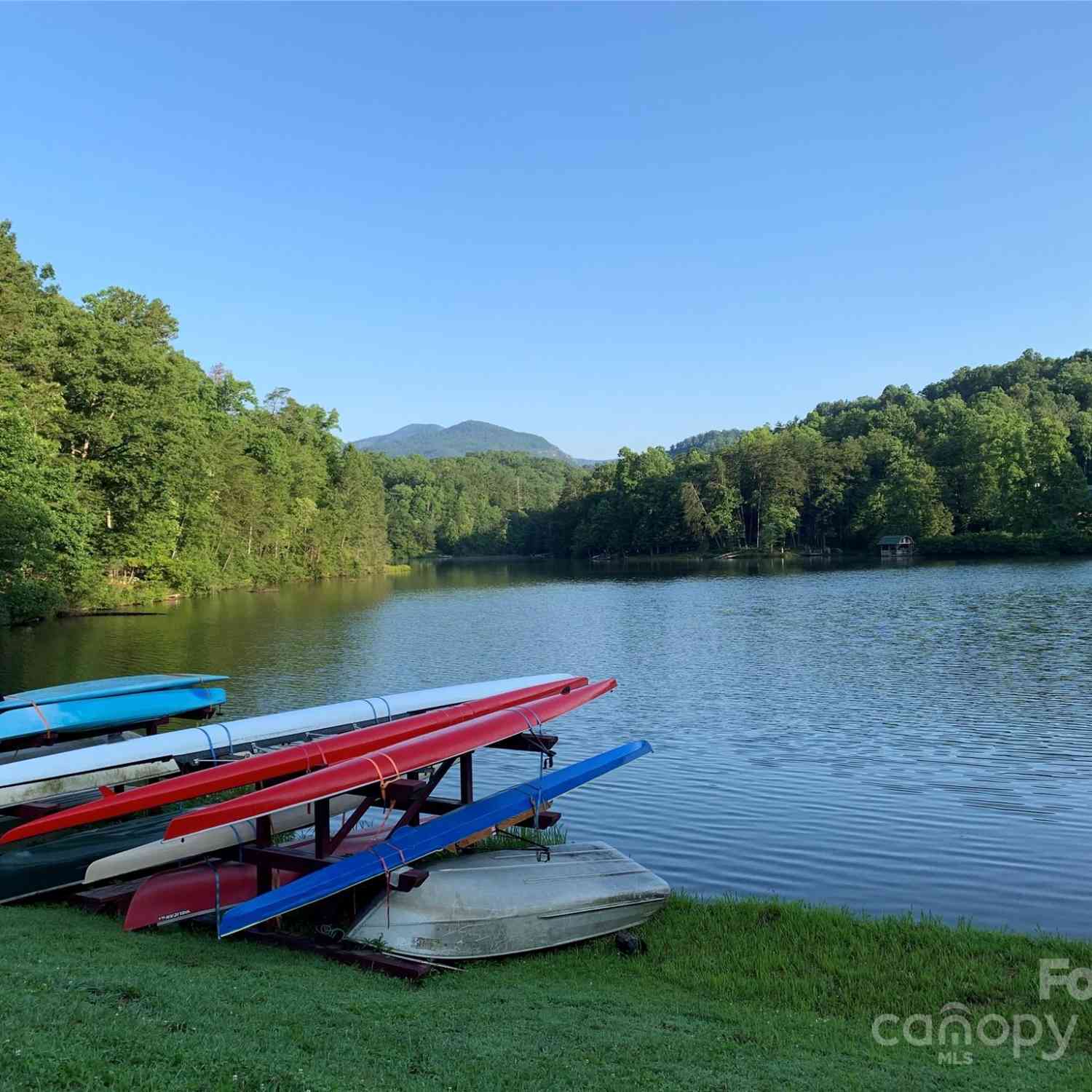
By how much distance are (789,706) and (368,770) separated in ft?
46.8

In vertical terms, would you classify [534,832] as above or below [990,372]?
below

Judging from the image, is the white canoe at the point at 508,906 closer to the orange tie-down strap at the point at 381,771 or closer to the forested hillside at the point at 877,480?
the orange tie-down strap at the point at 381,771

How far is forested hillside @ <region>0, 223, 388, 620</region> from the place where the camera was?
112 feet

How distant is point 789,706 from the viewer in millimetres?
20562

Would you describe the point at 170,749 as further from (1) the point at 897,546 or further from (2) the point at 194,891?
(1) the point at 897,546

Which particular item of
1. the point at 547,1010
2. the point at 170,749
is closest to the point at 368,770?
the point at 547,1010

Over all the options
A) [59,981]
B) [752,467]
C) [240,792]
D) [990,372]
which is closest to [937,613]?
Answer: [240,792]

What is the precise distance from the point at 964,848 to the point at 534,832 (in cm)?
515

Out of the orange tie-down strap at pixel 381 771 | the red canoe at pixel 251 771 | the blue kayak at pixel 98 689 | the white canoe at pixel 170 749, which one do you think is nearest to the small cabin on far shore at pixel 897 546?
the white canoe at pixel 170 749

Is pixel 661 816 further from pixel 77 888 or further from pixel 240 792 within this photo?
pixel 77 888

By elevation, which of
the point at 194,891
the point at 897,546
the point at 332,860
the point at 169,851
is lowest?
the point at 194,891

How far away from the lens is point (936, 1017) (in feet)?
21.4

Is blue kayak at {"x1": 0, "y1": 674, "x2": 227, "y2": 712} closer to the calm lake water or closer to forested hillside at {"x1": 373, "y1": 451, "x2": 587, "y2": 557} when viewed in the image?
the calm lake water

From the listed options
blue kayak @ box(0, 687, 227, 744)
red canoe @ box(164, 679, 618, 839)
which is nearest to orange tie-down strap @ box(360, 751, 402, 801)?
red canoe @ box(164, 679, 618, 839)
